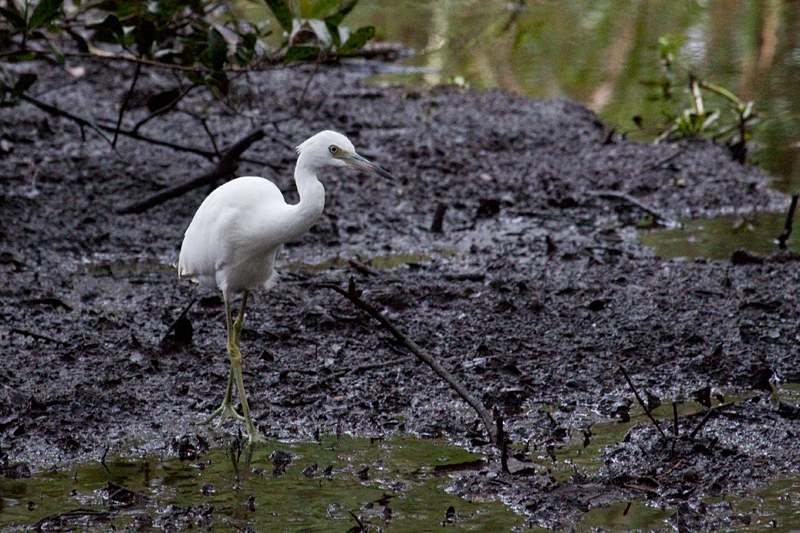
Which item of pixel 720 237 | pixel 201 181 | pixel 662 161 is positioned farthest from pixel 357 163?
pixel 662 161

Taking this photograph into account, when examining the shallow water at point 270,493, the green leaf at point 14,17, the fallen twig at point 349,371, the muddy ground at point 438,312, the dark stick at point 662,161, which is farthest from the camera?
the dark stick at point 662,161

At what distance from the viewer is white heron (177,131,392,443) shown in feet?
14.5

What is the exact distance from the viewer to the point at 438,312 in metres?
5.73

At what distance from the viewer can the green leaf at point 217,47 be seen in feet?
19.2

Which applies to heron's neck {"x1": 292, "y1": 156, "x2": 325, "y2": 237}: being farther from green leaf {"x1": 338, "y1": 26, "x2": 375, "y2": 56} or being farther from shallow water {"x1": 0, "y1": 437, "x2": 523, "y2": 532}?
green leaf {"x1": 338, "y1": 26, "x2": 375, "y2": 56}

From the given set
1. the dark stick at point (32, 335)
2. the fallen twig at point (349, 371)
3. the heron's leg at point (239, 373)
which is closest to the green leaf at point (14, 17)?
the dark stick at point (32, 335)

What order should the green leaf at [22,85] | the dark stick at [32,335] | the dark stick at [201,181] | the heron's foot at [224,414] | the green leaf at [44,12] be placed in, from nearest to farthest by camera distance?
the heron's foot at [224,414] → the dark stick at [32,335] → the green leaf at [44,12] → the green leaf at [22,85] → the dark stick at [201,181]

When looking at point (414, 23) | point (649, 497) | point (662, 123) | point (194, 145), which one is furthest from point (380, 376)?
point (414, 23)

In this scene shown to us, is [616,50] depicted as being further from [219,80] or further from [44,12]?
[44,12]

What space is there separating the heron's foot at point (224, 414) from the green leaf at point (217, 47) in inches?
91.4

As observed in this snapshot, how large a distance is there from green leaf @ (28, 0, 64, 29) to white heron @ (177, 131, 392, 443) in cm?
160

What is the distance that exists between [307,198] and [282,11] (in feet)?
5.60

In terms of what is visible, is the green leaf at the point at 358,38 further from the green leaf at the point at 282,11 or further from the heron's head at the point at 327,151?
the heron's head at the point at 327,151

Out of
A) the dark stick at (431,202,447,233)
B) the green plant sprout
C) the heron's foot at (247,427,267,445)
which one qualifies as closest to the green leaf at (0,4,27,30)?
the heron's foot at (247,427,267,445)
